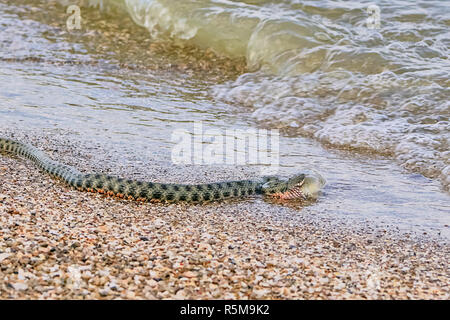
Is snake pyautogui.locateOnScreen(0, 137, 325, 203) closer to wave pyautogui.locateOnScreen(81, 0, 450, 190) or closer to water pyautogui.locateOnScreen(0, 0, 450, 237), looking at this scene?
water pyautogui.locateOnScreen(0, 0, 450, 237)

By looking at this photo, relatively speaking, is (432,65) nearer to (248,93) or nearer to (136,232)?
(248,93)

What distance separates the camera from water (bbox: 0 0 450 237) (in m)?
6.62

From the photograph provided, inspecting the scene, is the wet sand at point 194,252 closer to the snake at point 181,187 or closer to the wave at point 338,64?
the snake at point 181,187

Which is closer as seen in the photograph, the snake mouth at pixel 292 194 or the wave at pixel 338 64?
the snake mouth at pixel 292 194

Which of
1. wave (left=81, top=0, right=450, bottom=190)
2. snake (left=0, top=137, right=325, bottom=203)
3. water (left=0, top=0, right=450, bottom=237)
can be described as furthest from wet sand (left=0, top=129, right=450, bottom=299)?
wave (left=81, top=0, right=450, bottom=190)

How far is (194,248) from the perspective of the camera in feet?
14.2

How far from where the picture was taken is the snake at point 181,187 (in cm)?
548

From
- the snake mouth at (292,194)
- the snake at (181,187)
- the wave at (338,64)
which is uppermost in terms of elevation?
the wave at (338,64)

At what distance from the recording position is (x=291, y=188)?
580cm

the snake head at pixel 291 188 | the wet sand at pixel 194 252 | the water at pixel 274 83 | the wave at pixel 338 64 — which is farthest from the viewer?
the wave at pixel 338 64

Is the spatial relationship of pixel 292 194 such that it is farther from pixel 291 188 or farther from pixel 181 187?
pixel 181 187

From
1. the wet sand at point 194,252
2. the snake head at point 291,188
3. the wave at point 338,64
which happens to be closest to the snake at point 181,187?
the snake head at point 291,188

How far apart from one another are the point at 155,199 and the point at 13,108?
343 cm
